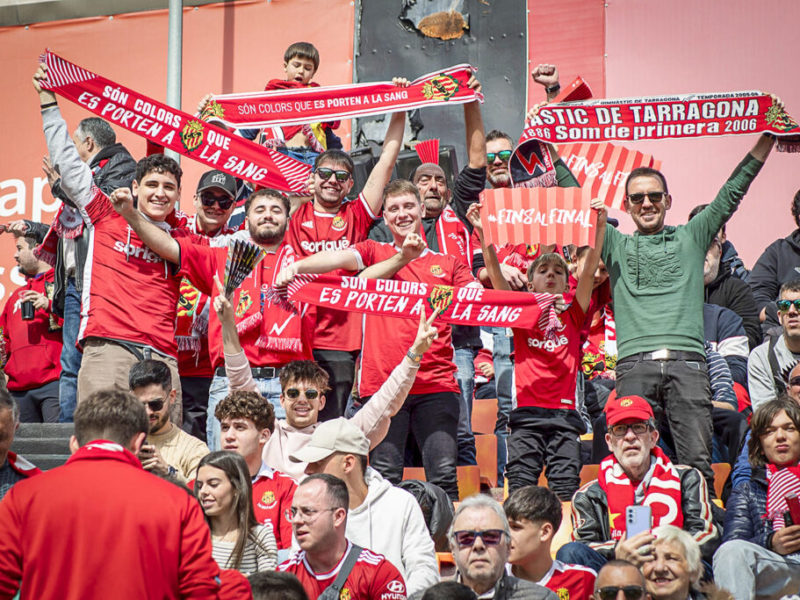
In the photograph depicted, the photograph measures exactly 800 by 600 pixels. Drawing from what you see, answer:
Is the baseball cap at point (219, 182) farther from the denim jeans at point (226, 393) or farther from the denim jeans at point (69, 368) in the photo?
the denim jeans at point (226, 393)

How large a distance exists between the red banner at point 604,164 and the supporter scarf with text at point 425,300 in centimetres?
164

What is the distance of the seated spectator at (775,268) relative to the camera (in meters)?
8.82

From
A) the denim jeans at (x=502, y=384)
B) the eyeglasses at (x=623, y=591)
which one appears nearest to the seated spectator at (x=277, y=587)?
the eyeglasses at (x=623, y=591)

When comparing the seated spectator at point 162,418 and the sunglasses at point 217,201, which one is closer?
the seated spectator at point 162,418

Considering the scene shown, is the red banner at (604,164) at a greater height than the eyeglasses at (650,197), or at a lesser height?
greater

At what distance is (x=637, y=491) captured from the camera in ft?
18.7

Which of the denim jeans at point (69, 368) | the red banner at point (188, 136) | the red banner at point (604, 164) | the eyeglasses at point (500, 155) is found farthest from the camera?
the eyeglasses at point (500, 155)

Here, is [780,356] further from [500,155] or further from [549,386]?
[500,155]

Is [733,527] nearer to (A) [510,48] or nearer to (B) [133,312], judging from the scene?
(B) [133,312]

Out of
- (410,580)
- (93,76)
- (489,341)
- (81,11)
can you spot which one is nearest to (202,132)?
(93,76)

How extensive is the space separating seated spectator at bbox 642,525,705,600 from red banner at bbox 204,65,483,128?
159 inches

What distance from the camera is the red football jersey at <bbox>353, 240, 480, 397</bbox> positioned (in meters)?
6.60

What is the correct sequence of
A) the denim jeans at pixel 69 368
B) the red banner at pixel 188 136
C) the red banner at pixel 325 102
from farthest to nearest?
the red banner at pixel 325 102, the red banner at pixel 188 136, the denim jeans at pixel 69 368

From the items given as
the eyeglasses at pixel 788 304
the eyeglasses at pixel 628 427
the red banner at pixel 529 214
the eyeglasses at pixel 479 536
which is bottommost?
the eyeglasses at pixel 479 536
